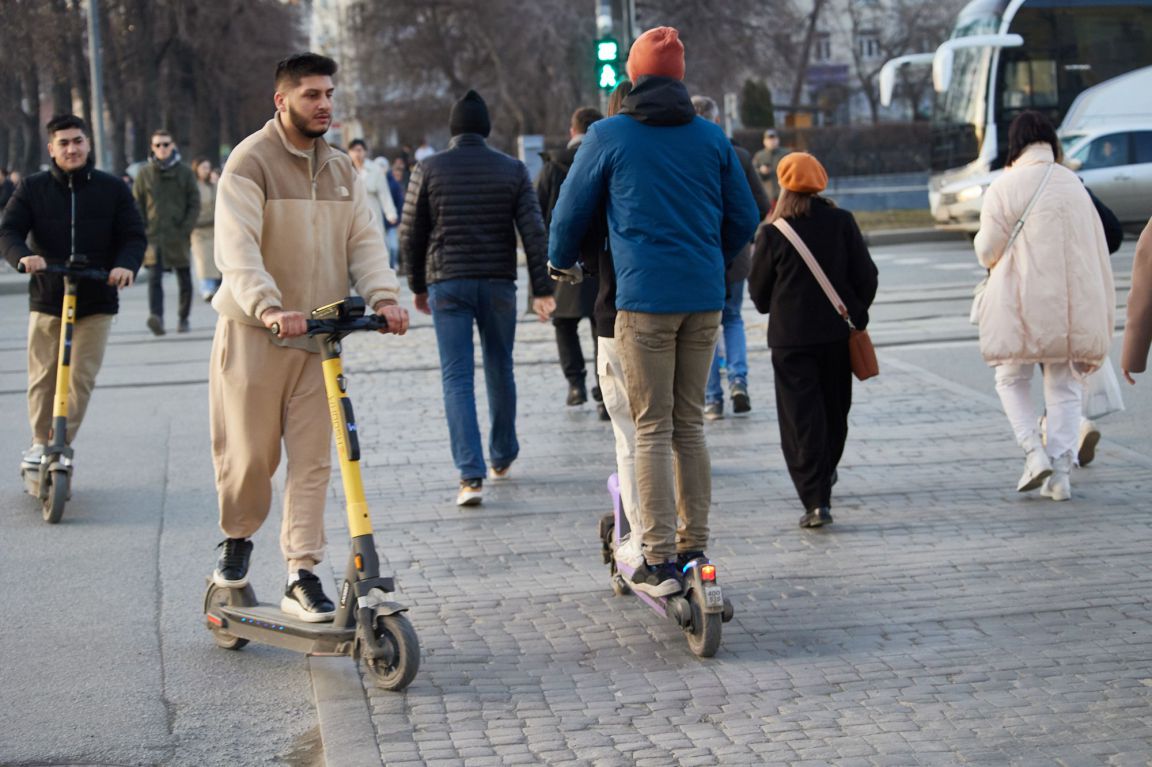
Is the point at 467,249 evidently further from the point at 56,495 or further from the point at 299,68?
the point at 299,68

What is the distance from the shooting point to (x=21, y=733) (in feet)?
15.9

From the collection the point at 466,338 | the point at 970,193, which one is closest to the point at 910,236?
the point at 970,193

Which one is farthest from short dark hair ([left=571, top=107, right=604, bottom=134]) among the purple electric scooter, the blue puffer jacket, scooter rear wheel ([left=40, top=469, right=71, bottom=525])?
the purple electric scooter

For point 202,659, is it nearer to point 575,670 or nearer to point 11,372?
point 575,670

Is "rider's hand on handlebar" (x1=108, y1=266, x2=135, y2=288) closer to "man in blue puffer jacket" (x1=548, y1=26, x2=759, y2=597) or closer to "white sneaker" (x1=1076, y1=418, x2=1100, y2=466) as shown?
"man in blue puffer jacket" (x1=548, y1=26, x2=759, y2=597)

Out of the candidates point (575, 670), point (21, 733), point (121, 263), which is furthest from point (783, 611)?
point (121, 263)

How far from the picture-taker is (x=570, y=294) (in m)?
10.2

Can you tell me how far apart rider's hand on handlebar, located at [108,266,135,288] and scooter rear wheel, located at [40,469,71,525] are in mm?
946

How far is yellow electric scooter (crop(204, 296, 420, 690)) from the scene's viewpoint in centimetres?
502

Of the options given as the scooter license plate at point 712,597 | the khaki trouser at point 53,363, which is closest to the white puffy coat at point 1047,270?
the scooter license plate at point 712,597

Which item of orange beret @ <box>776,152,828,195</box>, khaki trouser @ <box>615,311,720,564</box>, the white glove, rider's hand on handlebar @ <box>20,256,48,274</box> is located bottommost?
khaki trouser @ <box>615,311,720,564</box>

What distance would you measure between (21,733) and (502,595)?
1.94m

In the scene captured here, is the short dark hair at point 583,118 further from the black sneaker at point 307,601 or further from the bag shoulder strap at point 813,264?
the black sneaker at point 307,601

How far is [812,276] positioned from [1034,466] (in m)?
1.44
